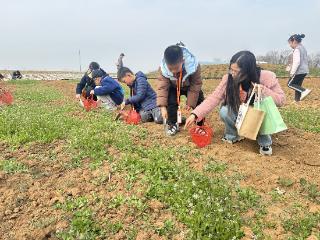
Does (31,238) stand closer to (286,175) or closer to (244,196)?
(244,196)

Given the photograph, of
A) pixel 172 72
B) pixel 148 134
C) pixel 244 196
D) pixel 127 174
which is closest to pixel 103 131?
pixel 148 134

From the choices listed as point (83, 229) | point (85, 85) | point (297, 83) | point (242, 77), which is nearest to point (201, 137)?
point (242, 77)

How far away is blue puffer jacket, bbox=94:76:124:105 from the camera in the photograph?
30.7 ft

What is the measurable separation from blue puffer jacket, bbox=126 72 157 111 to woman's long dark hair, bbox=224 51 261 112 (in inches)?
93.4

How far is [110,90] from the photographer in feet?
31.0

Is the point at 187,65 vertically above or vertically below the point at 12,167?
above

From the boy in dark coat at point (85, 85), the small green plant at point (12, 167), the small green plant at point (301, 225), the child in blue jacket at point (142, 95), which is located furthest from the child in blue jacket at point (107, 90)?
the small green plant at point (301, 225)

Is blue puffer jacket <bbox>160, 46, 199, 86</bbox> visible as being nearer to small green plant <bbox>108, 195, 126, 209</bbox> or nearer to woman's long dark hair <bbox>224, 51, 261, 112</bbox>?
woman's long dark hair <bbox>224, 51, 261, 112</bbox>

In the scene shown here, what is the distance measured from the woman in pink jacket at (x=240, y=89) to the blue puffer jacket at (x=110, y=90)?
164 inches

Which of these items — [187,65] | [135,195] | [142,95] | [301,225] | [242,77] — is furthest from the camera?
[142,95]

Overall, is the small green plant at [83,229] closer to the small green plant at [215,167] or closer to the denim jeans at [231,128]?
the small green plant at [215,167]

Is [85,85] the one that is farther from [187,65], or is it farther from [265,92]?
[265,92]

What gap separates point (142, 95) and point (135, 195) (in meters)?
3.58

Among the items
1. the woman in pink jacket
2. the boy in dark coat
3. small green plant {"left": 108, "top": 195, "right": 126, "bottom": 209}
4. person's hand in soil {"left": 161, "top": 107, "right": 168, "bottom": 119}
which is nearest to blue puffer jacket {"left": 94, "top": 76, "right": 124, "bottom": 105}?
the boy in dark coat
